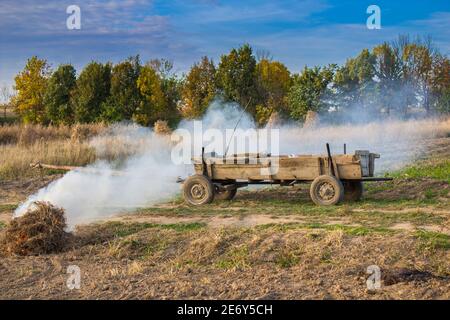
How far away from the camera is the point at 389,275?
830 centimetres

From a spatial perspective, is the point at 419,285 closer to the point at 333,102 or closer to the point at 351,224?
the point at 351,224

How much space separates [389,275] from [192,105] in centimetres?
3810

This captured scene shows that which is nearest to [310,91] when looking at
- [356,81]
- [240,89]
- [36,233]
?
[240,89]

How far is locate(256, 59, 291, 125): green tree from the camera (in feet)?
144

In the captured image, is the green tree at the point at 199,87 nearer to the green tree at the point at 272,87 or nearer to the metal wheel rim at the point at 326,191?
the green tree at the point at 272,87

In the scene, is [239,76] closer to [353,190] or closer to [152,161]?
[152,161]

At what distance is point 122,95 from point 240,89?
321 inches

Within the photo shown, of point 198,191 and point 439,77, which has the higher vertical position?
point 439,77

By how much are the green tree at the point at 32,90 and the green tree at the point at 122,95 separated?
21.6 feet

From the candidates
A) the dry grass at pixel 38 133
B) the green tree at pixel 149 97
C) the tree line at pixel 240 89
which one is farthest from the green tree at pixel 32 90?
the dry grass at pixel 38 133

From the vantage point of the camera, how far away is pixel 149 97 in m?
46.6

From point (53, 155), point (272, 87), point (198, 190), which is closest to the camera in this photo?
point (198, 190)

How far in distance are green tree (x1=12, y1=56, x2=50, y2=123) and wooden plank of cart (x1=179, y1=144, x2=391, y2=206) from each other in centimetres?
3585
